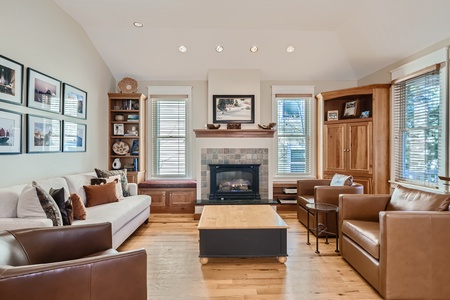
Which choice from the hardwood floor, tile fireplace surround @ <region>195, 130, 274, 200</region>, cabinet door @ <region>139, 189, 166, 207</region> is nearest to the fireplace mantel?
tile fireplace surround @ <region>195, 130, 274, 200</region>

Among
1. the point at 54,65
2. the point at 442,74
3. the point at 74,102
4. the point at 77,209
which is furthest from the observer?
the point at 74,102

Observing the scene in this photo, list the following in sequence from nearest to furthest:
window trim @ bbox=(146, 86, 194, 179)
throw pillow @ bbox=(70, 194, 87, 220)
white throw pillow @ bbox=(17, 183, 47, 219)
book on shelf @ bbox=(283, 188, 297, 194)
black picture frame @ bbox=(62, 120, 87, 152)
→ white throw pillow @ bbox=(17, 183, 47, 219) → throw pillow @ bbox=(70, 194, 87, 220) → black picture frame @ bbox=(62, 120, 87, 152) → book on shelf @ bbox=(283, 188, 297, 194) → window trim @ bbox=(146, 86, 194, 179)

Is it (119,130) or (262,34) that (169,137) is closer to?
(119,130)

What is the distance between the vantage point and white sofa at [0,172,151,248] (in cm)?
215

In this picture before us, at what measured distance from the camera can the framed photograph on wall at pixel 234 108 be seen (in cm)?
491

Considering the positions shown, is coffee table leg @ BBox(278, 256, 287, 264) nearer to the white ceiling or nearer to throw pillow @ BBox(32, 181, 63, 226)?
throw pillow @ BBox(32, 181, 63, 226)

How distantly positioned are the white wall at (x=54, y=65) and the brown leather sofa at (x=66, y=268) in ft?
4.92

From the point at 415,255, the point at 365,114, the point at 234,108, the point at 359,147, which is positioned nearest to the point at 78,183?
the point at 234,108

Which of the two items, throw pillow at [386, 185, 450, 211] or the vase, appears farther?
the vase

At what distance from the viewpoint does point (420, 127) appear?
3.62m

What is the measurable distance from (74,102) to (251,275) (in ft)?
11.7

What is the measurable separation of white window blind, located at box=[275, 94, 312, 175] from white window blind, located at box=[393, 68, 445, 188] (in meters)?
1.62

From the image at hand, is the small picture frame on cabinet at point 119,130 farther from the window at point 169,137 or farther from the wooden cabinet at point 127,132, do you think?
the window at point 169,137

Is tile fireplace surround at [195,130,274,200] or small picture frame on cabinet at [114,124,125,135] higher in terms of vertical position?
small picture frame on cabinet at [114,124,125,135]
